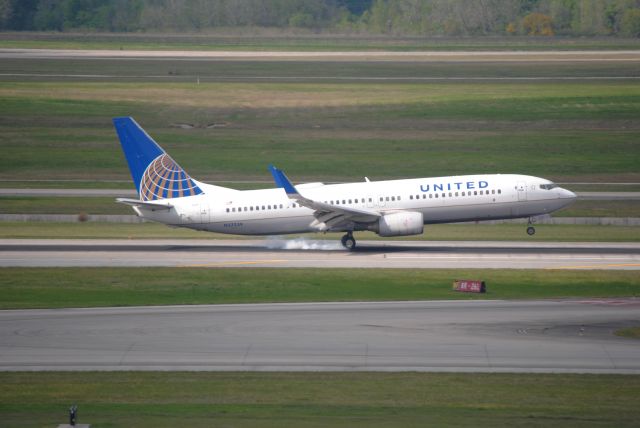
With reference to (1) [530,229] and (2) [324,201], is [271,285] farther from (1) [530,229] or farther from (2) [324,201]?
(1) [530,229]

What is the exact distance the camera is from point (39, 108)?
10544 cm

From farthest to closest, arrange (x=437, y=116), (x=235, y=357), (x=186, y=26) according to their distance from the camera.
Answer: (x=186, y=26)
(x=437, y=116)
(x=235, y=357)

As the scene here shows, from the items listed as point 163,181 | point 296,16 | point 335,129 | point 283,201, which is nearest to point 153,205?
point 163,181

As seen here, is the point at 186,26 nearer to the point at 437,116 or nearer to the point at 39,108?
the point at 39,108

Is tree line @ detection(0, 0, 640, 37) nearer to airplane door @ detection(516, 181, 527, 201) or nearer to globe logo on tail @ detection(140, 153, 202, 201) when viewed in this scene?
airplane door @ detection(516, 181, 527, 201)

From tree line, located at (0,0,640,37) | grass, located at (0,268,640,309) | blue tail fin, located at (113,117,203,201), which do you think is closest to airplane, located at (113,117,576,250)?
blue tail fin, located at (113,117,203,201)

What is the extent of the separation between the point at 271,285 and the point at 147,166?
13.9 meters

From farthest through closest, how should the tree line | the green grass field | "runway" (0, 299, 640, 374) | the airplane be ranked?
the tree line, the green grass field, the airplane, "runway" (0, 299, 640, 374)

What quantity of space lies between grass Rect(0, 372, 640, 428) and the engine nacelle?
23.6 metres

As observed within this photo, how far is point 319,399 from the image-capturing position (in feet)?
93.7

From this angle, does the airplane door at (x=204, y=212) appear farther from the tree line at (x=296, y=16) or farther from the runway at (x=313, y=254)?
the tree line at (x=296, y=16)

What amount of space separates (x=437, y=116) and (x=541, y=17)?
6162 centimetres

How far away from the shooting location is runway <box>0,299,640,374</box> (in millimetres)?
32125

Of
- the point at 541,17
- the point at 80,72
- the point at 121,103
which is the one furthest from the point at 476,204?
the point at 541,17
